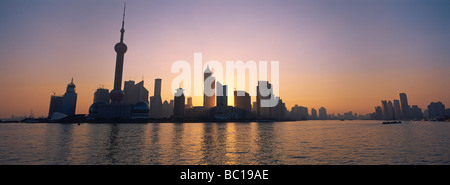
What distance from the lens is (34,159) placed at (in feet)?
118
